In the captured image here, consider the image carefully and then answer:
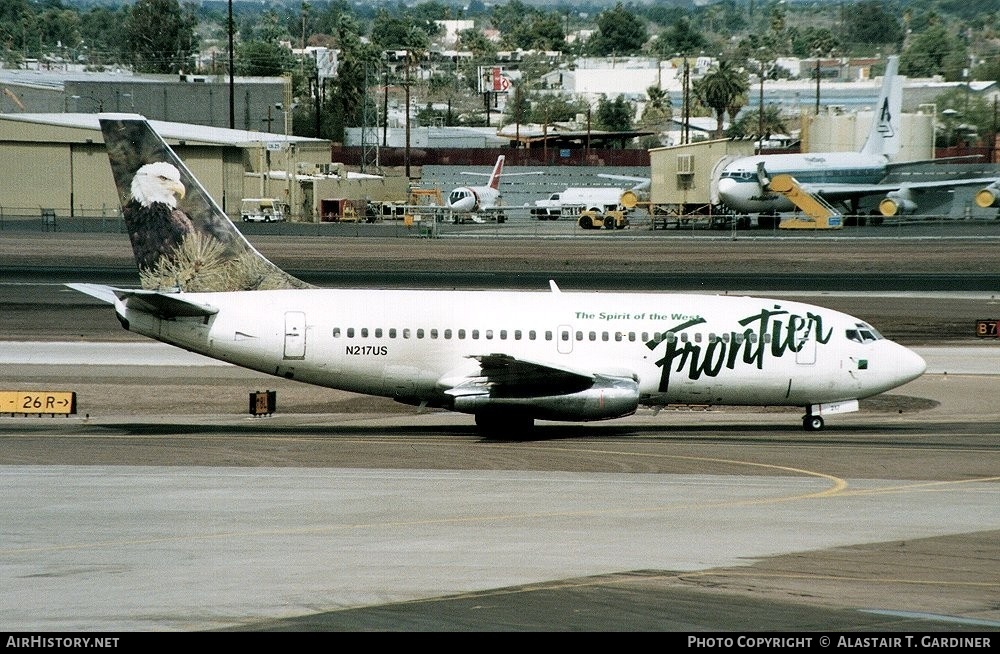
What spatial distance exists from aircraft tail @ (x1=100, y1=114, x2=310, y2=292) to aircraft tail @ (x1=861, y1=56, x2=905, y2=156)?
87472 mm

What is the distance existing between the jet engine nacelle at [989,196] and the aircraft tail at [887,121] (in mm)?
8214

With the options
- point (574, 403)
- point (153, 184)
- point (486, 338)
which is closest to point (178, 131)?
point (153, 184)

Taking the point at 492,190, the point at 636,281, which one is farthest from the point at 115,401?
the point at 492,190

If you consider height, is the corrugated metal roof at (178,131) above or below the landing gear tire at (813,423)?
above

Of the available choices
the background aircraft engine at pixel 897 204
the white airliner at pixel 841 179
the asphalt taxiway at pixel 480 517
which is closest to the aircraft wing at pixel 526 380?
the asphalt taxiway at pixel 480 517

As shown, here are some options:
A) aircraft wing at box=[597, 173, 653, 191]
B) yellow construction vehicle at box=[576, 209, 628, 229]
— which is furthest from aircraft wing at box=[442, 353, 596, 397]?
aircraft wing at box=[597, 173, 653, 191]

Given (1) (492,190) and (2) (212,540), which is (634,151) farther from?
(2) (212,540)

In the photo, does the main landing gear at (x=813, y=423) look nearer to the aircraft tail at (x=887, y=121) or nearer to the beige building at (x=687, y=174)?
the beige building at (x=687, y=174)

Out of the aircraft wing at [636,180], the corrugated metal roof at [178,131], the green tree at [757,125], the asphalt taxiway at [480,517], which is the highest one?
the green tree at [757,125]

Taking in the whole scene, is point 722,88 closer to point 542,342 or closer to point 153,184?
point 542,342

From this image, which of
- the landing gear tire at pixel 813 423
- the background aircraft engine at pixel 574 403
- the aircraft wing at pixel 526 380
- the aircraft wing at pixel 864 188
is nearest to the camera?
the aircraft wing at pixel 526 380

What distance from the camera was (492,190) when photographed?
129375 mm

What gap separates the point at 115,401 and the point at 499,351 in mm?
12978

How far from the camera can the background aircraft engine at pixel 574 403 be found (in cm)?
3656
